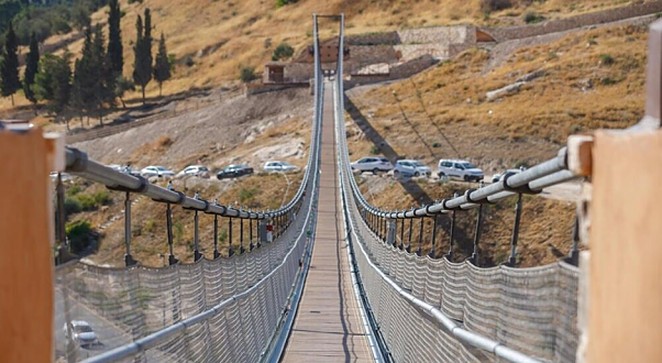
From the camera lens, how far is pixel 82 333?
394cm

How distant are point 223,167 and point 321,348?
4356 centimetres

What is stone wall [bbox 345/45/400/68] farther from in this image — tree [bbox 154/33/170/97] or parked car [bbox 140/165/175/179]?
parked car [bbox 140/165/175/179]

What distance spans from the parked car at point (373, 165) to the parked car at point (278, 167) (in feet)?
9.34

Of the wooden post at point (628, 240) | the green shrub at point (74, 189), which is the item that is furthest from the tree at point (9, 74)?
the wooden post at point (628, 240)

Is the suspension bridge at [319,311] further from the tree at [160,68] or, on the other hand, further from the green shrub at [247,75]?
the tree at [160,68]

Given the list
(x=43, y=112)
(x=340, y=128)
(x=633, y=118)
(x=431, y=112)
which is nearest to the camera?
(x=633, y=118)

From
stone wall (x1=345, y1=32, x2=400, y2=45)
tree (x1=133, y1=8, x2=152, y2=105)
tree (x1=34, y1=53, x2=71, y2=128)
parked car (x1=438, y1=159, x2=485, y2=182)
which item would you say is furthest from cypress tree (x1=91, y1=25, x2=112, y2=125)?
parked car (x1=438, y1=159, x2=485, y2=182)

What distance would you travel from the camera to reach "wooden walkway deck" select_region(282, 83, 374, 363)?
1267 centimetres

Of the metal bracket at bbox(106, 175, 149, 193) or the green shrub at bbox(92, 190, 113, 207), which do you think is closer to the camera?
the metal bracket at bbox(106, 175, 149, 193)

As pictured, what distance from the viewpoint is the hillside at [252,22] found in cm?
8681

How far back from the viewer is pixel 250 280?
38.6 ft

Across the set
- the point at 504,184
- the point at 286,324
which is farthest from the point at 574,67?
the point at 504,184

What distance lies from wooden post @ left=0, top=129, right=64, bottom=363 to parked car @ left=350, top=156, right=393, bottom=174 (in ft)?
156

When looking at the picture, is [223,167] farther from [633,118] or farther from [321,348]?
[321,348]
